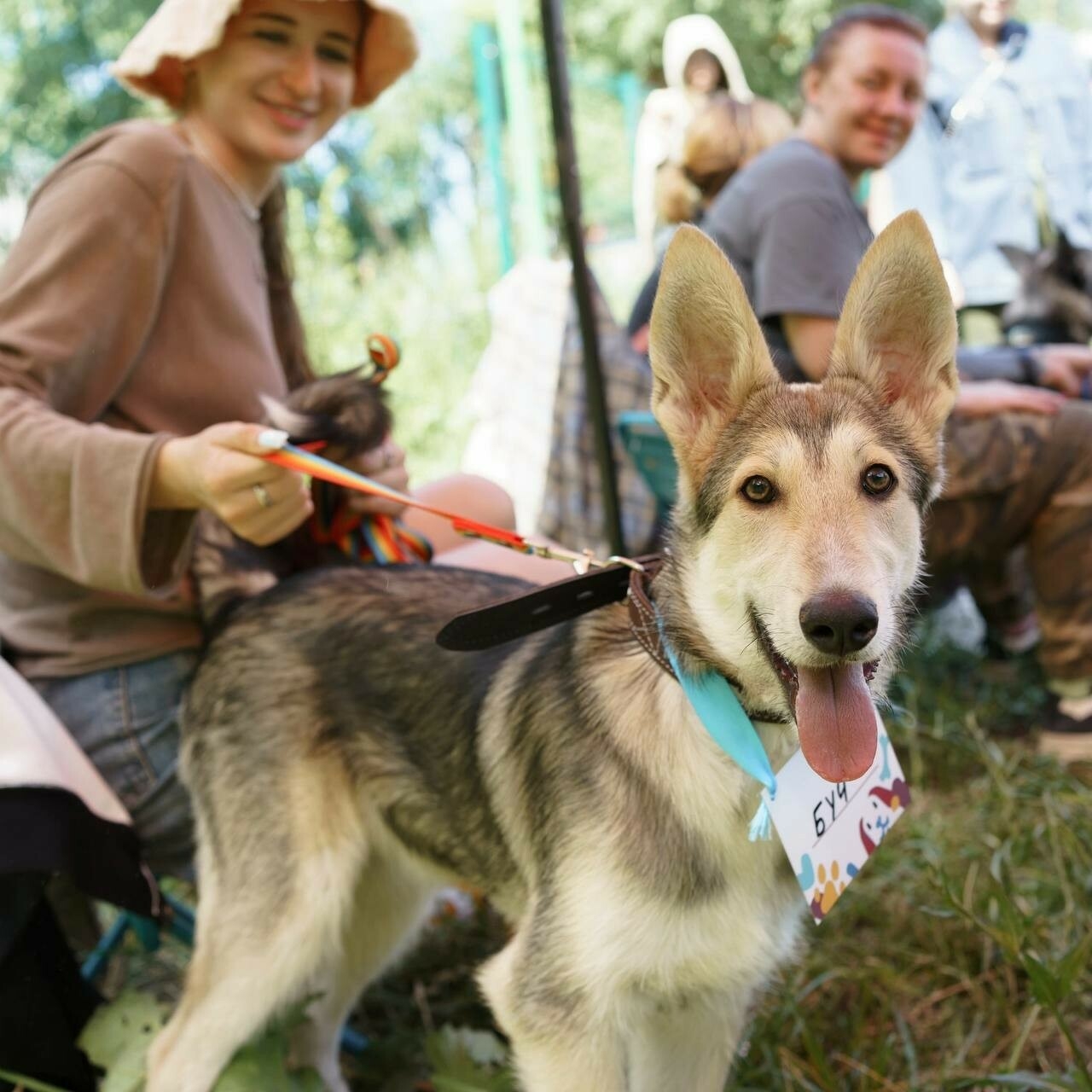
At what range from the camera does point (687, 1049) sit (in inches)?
82.0

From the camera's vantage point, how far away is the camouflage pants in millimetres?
3799

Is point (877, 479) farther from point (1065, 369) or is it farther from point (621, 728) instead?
point (1065, 369)

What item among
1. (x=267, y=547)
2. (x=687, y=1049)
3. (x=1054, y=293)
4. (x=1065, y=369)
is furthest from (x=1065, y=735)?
(x=267, y=547)

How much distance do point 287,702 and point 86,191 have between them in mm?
1140

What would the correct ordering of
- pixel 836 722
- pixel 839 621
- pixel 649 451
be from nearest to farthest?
pixel 839 621 < pixel 836 722 < pixel 649 451

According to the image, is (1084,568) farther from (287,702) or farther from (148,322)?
(148,322)

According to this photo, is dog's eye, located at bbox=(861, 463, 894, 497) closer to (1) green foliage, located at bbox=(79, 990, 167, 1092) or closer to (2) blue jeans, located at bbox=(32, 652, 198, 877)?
(2) blue jeans, located at bbox=(32, 652, 198, 877)

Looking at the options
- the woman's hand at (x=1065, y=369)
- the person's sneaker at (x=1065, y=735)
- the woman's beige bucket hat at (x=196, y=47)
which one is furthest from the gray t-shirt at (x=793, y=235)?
the person's sneaker at (x=1065, y=735)

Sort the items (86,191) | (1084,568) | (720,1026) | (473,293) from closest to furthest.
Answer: (720,1026) < (86,191) < (1084,568) < (473,293)

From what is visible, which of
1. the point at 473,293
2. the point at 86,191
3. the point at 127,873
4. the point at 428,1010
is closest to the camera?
the point at 127,873

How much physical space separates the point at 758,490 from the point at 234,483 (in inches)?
36.7

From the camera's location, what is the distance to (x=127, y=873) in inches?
85.5

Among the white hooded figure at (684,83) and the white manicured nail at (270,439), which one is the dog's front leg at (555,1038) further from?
the white hooded figure at (684,83)

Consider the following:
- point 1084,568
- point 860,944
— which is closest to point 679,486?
point 860,944
